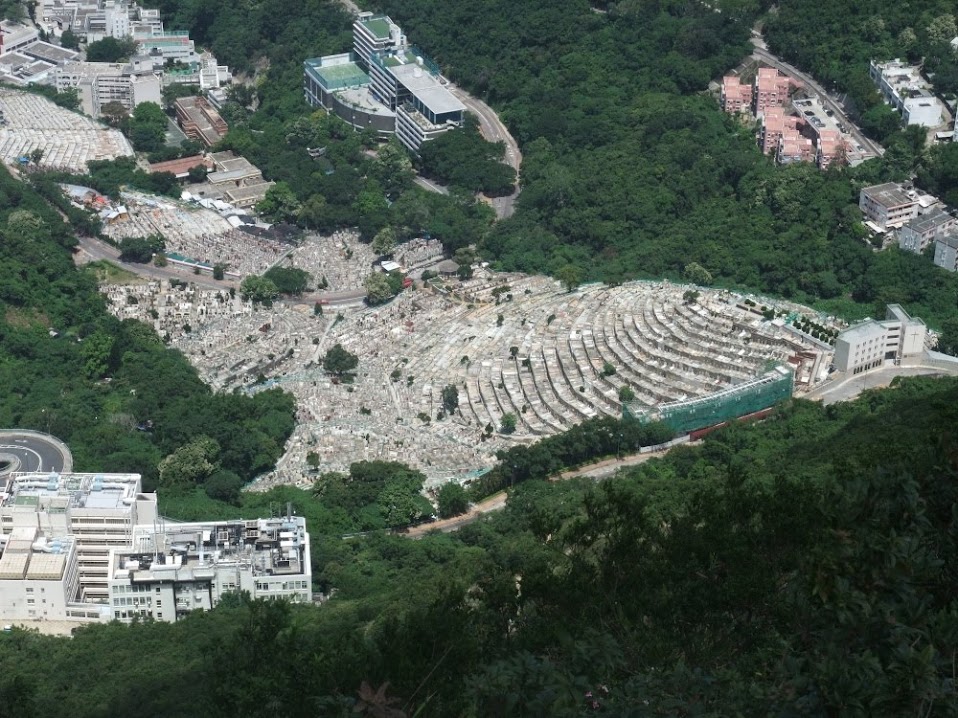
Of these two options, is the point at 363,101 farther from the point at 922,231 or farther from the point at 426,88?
the point at 922,231

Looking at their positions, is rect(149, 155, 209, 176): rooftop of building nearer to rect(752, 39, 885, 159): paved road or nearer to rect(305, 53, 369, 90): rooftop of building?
rect(305, 53, 369, 90): rooftop of building

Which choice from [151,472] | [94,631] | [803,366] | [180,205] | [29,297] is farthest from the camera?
[180,205]

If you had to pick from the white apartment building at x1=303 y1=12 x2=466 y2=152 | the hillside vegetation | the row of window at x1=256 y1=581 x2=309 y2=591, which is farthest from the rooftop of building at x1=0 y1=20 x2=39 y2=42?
the row of window at x1=256 y1=581 x2=309 y2=591

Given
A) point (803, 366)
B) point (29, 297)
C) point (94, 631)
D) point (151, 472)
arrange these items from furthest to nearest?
point (29, 297) < point (803, 366) < point (151, 472) < point (94, 631)

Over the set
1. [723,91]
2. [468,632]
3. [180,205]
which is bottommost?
[180,205]

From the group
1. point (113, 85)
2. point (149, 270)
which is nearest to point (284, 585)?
Result: point (149, 270)

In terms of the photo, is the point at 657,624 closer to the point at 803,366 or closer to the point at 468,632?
the point at 468,632

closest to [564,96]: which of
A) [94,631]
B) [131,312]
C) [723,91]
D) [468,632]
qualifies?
[723,91]

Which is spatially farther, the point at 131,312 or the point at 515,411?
the point at 131,312
